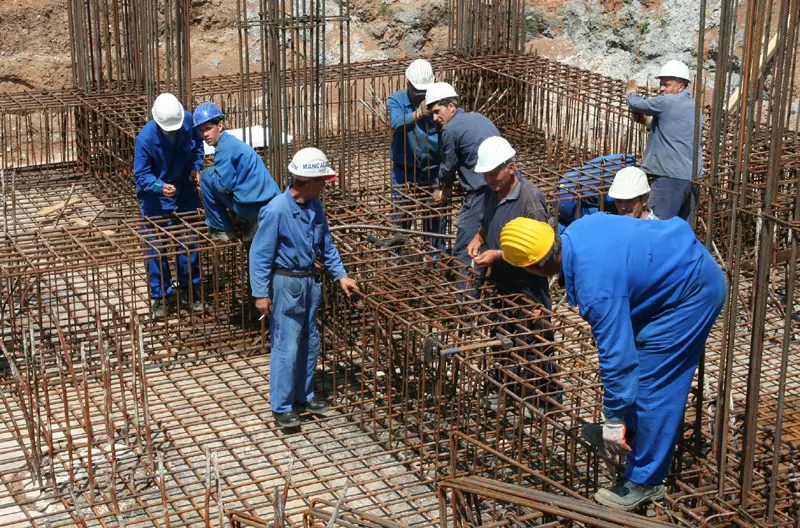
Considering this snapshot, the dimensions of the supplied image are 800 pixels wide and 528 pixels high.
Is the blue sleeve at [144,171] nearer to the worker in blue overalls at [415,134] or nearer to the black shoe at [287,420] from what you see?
the worker in blue overalls at [415,134]

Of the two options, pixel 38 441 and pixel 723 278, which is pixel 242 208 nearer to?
pixel 38 441

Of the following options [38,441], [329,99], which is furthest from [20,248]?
[329,99]

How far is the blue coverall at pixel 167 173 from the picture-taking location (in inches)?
362

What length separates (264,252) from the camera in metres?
7.33

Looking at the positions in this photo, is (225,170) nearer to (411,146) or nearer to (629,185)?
(411,146)

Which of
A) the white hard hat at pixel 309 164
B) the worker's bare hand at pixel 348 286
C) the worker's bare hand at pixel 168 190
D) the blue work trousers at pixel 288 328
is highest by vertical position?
the white hard hat at pixel 309 164

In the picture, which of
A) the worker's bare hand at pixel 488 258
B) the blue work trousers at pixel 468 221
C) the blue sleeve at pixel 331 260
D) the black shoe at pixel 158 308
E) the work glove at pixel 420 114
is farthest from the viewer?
the work glove at pixel 420 114

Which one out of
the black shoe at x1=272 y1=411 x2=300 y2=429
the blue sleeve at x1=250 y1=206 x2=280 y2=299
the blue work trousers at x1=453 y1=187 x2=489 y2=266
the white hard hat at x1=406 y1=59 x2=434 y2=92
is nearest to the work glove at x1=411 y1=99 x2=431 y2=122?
the white hard hat at x1=406 y1=59 x2=434 y2=92

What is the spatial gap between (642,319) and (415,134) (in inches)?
192

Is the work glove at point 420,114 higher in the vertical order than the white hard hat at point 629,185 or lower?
higher

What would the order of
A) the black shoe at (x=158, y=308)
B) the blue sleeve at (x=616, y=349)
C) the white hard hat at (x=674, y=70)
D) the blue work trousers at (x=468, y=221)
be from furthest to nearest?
the white hard hat at (x=674, y=70), the black shoe at (x=158, y=308), the blue work trousers at (x=468, y=221), the blue sleeve at (x=616, y=349)

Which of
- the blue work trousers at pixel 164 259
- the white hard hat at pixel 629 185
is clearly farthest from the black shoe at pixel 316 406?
the white hard hat at pixel 629 185

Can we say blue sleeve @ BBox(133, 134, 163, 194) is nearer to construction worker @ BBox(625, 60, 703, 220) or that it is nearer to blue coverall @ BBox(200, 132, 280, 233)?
blue coverall @ BBox(200, 132, 280, 233)

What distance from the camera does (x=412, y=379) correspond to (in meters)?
7.73
